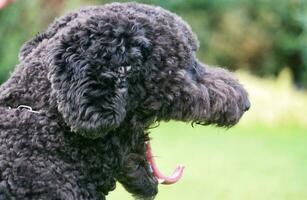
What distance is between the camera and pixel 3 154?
3436 mm

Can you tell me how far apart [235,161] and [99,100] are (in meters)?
6.83

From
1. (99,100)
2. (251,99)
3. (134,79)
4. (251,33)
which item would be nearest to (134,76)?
(134,79)

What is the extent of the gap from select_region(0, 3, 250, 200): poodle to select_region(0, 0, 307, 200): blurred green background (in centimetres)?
313

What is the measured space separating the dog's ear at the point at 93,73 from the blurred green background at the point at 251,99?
3455mm

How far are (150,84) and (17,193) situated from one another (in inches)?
32.3

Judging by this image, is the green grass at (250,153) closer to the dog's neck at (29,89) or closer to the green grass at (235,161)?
the green grass at (235,161)

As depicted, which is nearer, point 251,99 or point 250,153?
point 250,153

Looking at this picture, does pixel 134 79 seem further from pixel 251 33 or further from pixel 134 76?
pixel 251 33

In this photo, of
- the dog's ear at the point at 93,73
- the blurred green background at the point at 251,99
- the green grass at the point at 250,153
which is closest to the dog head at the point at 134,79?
the dog's ear at the point at 93,73

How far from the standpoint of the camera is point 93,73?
11.2 ft

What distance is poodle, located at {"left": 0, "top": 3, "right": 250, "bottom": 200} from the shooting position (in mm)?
3398

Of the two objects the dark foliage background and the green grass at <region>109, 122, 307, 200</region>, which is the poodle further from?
the dark foliage background

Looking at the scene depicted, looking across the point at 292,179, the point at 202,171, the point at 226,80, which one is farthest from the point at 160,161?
the point at 226,80

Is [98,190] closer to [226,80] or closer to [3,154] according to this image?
[3,154]
